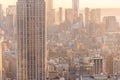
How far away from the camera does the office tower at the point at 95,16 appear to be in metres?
4.16

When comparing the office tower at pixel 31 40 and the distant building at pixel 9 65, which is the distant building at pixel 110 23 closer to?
the office tower at pixel 31 40

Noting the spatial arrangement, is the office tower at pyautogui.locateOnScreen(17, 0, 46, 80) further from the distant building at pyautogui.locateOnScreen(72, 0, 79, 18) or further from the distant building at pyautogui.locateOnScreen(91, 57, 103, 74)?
the distant building at pyautogui.locateOnScreen(91, 57, 103, 74)

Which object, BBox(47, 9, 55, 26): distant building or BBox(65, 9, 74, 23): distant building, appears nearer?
BBox(47, 9, 55, 26): distant building

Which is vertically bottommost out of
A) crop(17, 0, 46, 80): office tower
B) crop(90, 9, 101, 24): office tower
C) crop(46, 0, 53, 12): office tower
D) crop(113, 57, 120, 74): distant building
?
crop(113, 57, 120, 74): distant building

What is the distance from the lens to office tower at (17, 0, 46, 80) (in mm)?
3752

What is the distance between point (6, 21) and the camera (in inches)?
145

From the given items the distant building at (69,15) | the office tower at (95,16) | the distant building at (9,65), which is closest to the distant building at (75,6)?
the distant building at (69,15)

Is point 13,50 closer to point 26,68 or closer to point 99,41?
point 26,68

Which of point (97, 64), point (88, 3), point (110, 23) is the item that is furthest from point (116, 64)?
point (88, 3)

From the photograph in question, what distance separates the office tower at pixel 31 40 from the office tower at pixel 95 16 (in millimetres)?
738

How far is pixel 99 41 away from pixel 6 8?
4.64 feet

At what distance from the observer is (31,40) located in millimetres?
3824

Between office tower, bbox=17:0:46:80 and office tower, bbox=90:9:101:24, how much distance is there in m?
0.74

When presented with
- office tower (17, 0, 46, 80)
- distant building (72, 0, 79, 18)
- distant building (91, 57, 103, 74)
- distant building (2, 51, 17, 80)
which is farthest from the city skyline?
distant building (91, 57, 103, 74)
